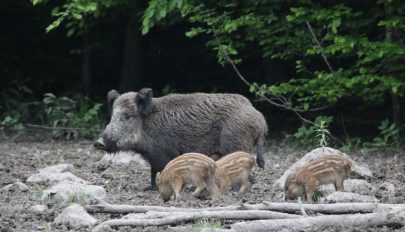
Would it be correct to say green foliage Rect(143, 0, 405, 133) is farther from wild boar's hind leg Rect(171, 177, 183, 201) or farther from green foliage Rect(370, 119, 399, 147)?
wild boar's hind leg Rect(171, 177, 183, 201)

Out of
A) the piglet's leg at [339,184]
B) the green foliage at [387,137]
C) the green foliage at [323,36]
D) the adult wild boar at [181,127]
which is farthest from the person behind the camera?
the green foliage at [387,137]

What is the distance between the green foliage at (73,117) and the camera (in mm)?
14195

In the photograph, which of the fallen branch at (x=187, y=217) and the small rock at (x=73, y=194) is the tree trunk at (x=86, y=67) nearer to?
the small rock at (x=73, y=194)

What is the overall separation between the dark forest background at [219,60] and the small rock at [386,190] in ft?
4.68

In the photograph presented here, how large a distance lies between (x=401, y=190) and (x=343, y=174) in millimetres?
589

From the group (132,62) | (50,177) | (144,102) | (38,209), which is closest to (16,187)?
(50,177)

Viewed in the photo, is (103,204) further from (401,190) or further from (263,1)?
(263,1)

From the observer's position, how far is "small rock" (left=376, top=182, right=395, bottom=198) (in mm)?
7527

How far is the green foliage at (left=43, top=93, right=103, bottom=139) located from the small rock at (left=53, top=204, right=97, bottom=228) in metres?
7.60

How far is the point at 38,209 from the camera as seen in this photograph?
6.96 m

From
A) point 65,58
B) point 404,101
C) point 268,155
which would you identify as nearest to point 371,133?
point 404,101

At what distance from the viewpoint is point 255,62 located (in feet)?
55.2

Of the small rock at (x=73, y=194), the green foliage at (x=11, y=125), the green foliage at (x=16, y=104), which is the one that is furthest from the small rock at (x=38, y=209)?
the green foliage at (x=16, y=104)

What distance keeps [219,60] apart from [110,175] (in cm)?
332
